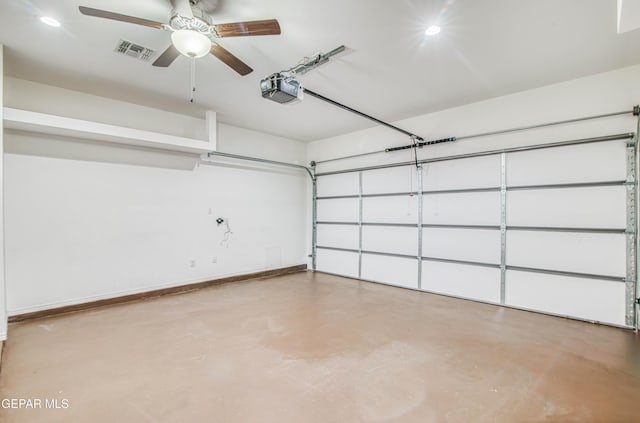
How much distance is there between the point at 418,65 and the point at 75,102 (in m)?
4.56

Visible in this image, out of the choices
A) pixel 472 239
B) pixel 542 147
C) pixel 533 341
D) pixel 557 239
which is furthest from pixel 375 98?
pixel 533 341

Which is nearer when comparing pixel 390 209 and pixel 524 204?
pixel 524 204

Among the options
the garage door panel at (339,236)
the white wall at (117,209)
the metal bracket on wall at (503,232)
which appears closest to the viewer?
the white wall at (117,209)

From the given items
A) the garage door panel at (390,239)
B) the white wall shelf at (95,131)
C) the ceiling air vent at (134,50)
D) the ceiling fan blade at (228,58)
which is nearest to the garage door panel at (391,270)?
the garage door panel at (390,239)

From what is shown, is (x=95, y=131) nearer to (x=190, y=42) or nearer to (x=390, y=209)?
(x=190, y=42)

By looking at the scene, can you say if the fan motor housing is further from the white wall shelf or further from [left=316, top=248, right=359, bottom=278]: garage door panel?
[left=316, top=248, right=359, bottom=278]: garage door panel

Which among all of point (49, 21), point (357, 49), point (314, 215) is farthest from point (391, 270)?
point (49, 21)

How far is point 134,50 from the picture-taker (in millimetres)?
2904

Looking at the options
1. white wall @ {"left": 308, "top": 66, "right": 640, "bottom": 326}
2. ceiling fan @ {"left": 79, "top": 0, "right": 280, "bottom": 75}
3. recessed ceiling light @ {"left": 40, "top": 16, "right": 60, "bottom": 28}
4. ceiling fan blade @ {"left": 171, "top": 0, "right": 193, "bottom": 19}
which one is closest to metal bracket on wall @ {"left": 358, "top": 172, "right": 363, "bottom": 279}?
white wall @ {"left": 308, "top": 66, "right": 640, "bottom": 326}

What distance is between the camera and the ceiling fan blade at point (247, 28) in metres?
2.08

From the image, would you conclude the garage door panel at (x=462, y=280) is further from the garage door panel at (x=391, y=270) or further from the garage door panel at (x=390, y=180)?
the garage door panel at (x=390, y=180)

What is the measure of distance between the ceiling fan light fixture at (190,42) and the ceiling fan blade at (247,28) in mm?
134

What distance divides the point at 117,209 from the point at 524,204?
5917mm

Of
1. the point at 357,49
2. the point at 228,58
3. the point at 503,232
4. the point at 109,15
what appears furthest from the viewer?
the point at 503,232
